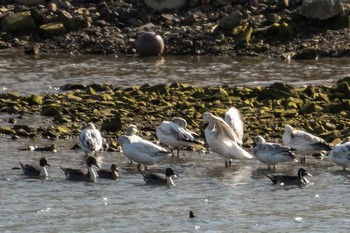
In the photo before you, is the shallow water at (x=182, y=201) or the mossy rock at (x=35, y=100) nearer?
the shallow water at (x=182, y=201)

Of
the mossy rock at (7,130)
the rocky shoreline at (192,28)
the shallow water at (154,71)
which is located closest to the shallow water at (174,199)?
the mossy rock at (7,130)

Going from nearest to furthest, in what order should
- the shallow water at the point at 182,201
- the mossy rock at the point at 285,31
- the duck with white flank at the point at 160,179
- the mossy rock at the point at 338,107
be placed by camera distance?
the shallow water at the point at 182,201
the duck with white flank at the point at 160,179
the mossy rock at the point at 338,107
the mossy rock at the point at 285,31

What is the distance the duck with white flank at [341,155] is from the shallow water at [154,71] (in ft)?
35.8

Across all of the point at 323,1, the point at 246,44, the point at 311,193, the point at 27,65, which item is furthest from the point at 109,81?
the point at 311,193

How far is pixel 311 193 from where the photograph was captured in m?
19.7

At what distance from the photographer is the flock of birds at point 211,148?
2056cm

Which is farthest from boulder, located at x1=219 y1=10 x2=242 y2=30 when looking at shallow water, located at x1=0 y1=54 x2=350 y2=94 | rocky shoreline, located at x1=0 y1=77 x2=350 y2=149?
rocky shoreline, located at x1=0 y1=77 x2=350 y2=149

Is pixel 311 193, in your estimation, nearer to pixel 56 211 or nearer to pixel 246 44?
pixel 56 211

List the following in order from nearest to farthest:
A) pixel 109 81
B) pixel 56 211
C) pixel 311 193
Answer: pixel 56 211
pixel 311 193
pixel 109 81

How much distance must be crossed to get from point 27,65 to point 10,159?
1480 cm

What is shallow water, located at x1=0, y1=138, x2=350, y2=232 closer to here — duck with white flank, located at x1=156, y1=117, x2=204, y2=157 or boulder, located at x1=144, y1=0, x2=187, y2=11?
duck with white flank, located at x1=156, y1=117, x2=204, y2=157

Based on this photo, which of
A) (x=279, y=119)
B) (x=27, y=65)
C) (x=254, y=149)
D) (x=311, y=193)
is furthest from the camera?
(x=27, y=65)

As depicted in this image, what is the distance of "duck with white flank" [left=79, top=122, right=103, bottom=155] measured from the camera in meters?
22.3

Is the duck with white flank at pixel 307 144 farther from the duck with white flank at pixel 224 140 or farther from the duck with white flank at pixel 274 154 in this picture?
the duck with white flank at pixel 224 140
